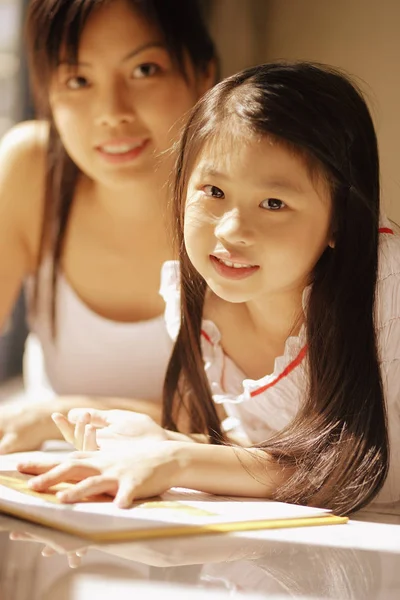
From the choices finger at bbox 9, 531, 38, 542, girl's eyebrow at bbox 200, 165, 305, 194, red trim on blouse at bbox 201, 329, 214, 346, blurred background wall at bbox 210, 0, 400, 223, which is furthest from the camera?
blurred background wall at bbox 210, 0, 400, 223

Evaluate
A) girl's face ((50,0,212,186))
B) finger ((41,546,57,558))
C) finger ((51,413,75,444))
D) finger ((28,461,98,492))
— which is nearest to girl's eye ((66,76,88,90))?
girl's face ((50,0,212,186))

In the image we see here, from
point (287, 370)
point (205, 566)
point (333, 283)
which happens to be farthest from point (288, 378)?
point (205, 566)

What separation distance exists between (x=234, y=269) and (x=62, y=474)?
0.24 meters

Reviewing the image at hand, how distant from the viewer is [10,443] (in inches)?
43.8

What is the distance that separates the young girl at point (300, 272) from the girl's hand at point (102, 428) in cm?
6

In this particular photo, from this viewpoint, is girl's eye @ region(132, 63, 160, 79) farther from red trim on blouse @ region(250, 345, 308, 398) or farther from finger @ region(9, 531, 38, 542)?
finger @ region(9, 531, 38, 542)

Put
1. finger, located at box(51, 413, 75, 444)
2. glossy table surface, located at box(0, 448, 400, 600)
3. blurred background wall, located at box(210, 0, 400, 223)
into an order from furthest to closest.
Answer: blurred background wall, located at box(210, 0, 400, 223) < finger, located at box(51, 413, 75, 444) < glossy table surface, located at box(0, 448, 400, 600)

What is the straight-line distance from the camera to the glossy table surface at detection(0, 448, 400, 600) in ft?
2.14

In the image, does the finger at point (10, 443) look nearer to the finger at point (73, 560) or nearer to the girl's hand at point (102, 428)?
the girl's hand at point (102, 428)

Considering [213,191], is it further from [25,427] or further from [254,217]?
[25,427]

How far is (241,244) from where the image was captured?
91cm

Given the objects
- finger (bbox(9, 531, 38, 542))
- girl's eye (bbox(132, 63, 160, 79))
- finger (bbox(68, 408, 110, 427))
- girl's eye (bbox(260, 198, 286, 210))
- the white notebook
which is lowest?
finger (bbox(9, 531, 38, 542))

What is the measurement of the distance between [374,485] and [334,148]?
30 cm

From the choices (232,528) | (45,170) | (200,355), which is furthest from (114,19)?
(232,528)
